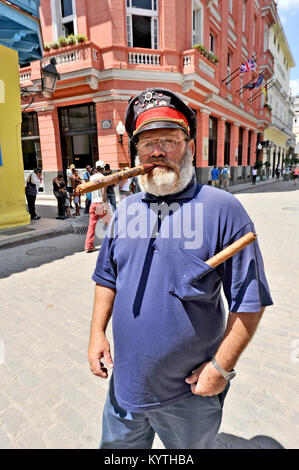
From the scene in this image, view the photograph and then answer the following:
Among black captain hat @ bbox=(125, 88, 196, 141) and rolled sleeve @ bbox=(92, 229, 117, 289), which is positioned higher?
black captain hat @ bbox=(125, 88, 196, 141)

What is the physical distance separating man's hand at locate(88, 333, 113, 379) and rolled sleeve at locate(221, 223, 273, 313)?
70cm

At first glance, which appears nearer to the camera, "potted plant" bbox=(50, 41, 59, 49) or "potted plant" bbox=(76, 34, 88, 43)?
"potted plant" bbox=(76, 34, 88, 43)

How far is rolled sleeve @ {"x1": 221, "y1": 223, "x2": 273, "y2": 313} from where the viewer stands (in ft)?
3.72

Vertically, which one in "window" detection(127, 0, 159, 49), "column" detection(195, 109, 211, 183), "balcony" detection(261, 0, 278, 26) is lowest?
"column" detection(195, 109, 211, 183)

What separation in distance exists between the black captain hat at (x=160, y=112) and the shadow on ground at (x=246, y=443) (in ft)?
6.61

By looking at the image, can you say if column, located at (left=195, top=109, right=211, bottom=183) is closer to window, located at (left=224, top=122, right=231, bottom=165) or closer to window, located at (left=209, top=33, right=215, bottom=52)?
window, located at (left=209, top=33, right=215, bottom=52)

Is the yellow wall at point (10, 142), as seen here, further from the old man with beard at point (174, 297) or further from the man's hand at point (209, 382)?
the man's hand at point (209, 382)

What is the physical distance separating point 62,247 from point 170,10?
13413 millimetres

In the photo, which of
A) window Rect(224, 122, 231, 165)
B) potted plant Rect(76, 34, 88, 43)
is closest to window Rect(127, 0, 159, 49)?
potted plant Rect(76, 34, 88, 43)

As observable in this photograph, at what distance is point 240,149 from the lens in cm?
2645

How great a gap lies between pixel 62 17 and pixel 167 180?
1729 cm

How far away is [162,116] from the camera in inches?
51.0

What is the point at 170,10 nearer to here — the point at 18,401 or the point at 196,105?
the point at 196,105

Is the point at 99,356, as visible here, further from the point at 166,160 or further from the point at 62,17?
the point at 62,17
